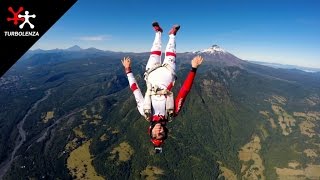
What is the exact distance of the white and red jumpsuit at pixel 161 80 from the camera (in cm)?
899

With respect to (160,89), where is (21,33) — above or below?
above

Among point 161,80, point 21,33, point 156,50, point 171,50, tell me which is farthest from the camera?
point 156,50

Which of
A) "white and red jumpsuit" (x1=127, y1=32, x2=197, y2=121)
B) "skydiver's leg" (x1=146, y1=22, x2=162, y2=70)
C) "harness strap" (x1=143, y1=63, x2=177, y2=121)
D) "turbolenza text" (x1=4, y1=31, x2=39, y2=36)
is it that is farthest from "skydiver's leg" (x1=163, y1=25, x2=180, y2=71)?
"turbolenza text" (x1=4, y1=31, x2=39, y2=36)

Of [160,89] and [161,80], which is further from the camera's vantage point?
[161,80]

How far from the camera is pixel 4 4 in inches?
113

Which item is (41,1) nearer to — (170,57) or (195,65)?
(195,65)

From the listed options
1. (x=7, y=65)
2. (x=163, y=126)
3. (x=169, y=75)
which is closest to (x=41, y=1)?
(x=7, y=65)

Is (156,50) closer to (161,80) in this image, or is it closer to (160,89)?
(161,80)

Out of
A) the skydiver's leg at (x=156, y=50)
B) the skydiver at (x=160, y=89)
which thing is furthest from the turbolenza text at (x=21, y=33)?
the skydiver's leg at (x=156, y=50)

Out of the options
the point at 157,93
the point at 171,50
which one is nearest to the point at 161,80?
the point at 157,93

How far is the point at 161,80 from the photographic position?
367 inches

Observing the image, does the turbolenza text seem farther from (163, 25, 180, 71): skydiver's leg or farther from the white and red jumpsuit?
(163, 25, 180, 71): skydiver's leg

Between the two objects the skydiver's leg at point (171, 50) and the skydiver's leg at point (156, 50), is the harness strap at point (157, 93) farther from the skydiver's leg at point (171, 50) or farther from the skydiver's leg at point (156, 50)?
the skydiver's leg at point (171, 50)

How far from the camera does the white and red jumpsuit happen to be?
8.99 meters
